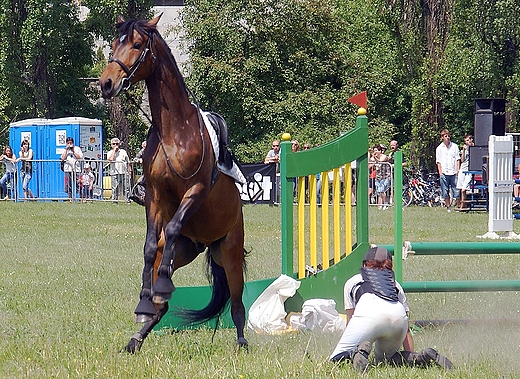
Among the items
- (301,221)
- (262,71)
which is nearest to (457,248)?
(301,221)

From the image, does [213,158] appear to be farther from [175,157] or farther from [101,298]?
[101,298]

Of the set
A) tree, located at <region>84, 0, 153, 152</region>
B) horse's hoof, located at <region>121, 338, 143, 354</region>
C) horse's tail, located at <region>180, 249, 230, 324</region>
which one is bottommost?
horse's hoof, located at <region>121, 338, 143, 354</region>

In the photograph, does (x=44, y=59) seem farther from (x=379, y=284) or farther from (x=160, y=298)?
(x=379, y=284)

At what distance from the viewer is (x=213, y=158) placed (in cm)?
657

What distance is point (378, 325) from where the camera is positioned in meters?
5.70

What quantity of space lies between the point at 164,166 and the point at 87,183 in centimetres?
1830

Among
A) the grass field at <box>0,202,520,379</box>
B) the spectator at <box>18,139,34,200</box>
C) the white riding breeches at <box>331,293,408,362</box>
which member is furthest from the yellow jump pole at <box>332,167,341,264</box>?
the spectator at <box>18,139,34,200</box>

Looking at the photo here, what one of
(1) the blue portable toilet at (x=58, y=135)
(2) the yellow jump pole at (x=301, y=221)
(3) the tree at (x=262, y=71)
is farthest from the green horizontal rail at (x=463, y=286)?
(3) the tree at (x=262, y=71)

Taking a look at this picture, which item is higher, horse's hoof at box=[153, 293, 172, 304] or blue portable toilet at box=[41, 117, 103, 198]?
blue portable toilet at box=[41, 117, 103, 198]

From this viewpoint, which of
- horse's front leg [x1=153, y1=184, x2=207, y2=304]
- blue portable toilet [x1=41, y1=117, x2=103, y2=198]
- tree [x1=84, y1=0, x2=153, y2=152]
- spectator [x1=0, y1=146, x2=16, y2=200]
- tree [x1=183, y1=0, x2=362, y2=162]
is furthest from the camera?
tree [x1=84, y1=0, x2=153, y2=152]

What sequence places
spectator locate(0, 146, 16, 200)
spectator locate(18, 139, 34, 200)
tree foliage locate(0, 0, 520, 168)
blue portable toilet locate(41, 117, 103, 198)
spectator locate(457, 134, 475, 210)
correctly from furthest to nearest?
tree foliage locate(0, 0, 520, 168) → blue portable toilet locate(41, 117, 103, 198) → spectator locate(0, 146, 16, 200) → spectator locate(18, 139, 34, 200) → spectator locate(457, 134, 475, 210)

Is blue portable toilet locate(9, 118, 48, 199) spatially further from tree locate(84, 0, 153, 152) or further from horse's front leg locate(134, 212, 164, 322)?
horse's front leg locate(134, 212, 164, 322)

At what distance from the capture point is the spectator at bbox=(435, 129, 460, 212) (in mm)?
22281

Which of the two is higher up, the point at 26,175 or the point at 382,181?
the point at 26,175
